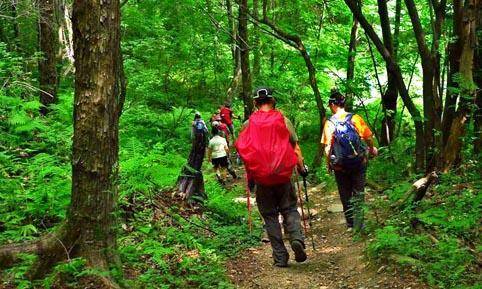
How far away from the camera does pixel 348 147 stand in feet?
21.4

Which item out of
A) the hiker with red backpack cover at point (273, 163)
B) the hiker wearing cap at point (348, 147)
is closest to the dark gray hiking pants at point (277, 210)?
the hiker with red backpack cover at point (273, 163)

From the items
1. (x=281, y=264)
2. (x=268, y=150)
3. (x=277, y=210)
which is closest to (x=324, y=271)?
(x=281, y=264)

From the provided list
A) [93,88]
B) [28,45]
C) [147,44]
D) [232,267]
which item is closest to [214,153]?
[147,44]

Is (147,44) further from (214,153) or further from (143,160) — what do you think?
(143,160)

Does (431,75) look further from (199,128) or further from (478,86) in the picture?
(199,128)

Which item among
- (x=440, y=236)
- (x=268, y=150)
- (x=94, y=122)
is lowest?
(x=440, y=236)

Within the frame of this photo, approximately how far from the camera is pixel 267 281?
18.3 ft

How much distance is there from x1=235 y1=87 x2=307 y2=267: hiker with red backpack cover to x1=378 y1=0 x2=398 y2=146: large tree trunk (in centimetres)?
355

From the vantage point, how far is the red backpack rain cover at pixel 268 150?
5.59 metres

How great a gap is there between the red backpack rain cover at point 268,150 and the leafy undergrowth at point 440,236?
113 cm

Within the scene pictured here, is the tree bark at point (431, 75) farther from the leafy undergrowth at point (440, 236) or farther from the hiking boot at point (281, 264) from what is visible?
the hiking boot at point (281, 264)

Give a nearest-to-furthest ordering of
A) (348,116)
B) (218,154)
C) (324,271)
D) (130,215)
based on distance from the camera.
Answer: (324,271)
(130,215)
(348,116)
(218,154)

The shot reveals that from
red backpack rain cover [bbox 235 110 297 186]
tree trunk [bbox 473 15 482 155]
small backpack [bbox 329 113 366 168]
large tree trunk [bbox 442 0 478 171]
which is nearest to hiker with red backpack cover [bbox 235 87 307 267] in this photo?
red backpack rain cover [bbox 235 110 297 186]

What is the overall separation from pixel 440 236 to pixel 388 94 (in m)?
5.96
